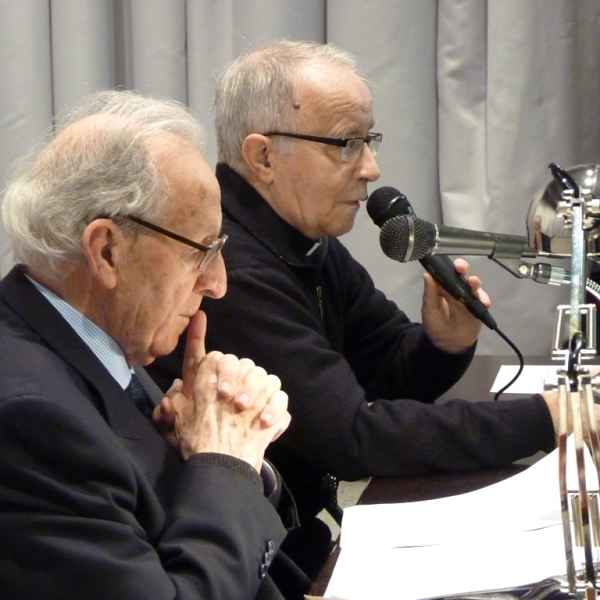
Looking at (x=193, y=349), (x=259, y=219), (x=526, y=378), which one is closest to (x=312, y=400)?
(x=193, y=349)

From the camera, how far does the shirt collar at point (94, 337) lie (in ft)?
3.59

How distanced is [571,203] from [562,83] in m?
→ 1.50

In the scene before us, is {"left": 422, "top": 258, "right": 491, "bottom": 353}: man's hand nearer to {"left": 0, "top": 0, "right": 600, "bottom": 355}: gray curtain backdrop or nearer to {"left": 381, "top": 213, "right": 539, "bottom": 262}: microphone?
{"left": 381, "top": 213, "right": 539, "bottom": 262}: microphone

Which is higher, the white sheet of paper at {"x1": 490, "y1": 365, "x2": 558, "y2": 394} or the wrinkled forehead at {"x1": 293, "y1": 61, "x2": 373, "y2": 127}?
the wrinkled forehead at {"x1": 293, "y1": 61, "x2": 373, "y2": 127}

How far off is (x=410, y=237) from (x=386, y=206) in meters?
0.31

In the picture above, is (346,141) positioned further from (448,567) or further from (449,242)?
(448,567)

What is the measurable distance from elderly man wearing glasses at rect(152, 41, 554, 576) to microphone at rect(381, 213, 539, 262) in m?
0.21

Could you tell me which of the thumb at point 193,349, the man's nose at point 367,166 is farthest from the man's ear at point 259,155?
the thumb at point 193,349

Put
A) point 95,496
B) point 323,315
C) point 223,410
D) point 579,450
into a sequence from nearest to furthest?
1. point 579,450
2. point 95,496
3. point 223,410
4. point 323,315

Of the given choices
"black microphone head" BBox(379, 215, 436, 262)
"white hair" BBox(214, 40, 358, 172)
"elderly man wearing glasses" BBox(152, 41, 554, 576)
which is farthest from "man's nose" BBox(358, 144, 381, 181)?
"black microphone head" BBox(379, 215, 436, 262)

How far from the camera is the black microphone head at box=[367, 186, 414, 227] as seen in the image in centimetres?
166

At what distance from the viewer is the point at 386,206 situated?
1660mm

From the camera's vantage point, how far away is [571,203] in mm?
1072

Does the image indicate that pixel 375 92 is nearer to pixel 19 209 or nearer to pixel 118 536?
pixel 19 209
